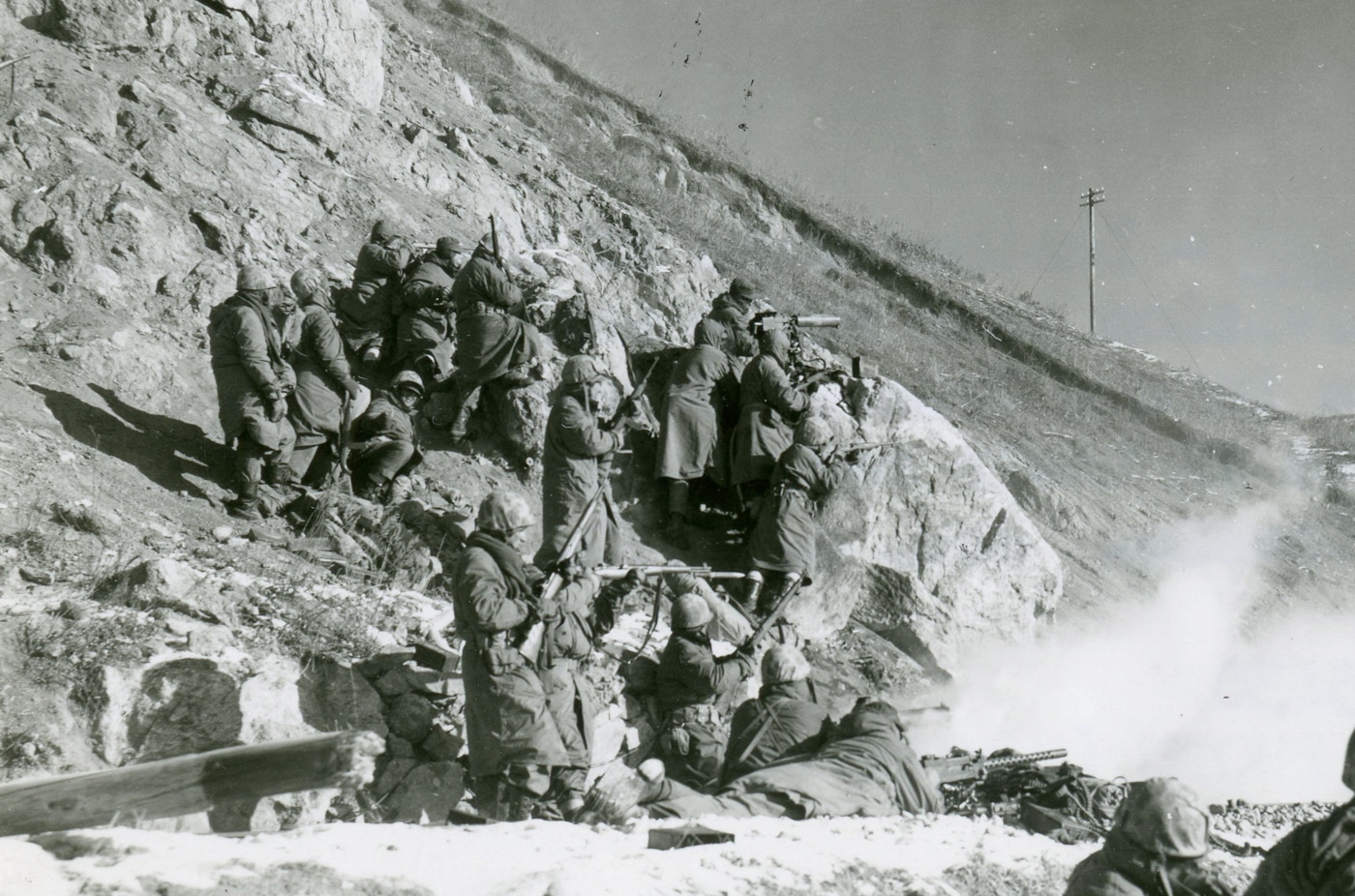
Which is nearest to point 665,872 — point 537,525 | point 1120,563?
point 537,525

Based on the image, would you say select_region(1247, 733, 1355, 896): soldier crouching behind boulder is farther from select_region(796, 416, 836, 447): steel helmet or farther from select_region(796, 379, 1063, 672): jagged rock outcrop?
select_region(796, 379, 1063, 672): jagged rock outcrop

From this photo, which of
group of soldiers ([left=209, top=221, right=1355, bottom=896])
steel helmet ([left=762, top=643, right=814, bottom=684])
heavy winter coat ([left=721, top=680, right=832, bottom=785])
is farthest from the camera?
steel helmet ([left=762, top=643, right=814, bottom=684])

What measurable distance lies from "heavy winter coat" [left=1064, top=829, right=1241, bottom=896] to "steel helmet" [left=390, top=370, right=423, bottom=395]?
7359 millimetres

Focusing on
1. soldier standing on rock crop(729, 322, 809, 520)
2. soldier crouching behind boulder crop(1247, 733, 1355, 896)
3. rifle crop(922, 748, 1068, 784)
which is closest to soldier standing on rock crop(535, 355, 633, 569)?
soldier standing on rock crop(729, 322, 809, 520)

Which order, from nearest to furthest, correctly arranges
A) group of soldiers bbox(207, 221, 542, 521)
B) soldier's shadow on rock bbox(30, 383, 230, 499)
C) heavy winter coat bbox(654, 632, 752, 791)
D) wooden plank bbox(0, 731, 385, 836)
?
wooden plank bbox(0, 731, 385, 836), heavy winter coat bbox(654, 632, 752, 791), soldier's shadow on rock bbox(30, 383, 230, 499), group of soldiers bbox(207, 221, 542, 521)

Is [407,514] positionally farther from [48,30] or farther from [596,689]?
[48,30]

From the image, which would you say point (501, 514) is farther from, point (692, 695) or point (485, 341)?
point (485, 341)

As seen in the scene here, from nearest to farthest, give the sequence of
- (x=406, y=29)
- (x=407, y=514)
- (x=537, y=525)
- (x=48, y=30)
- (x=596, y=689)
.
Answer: (x=596, y=689)
(x=407, y=514)
(x=537, y=525)
(x=48, y=30)
(x=406, y=29)

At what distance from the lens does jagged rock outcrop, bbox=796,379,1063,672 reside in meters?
9.59

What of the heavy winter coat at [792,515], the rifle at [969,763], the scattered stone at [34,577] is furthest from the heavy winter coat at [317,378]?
the rifle at [969,763]

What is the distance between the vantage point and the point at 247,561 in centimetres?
680

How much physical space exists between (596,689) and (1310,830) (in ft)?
14.8

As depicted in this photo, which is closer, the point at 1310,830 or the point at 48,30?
the point at 1310,830

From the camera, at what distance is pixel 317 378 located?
8.20 meters
